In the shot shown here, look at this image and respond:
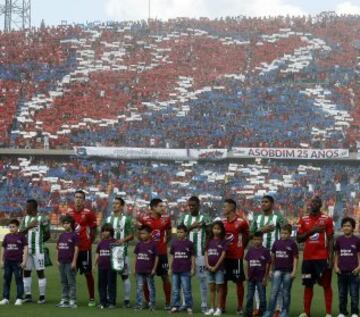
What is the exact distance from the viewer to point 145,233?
16.6 meters

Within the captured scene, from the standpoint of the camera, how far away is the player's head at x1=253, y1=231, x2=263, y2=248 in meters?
15.3

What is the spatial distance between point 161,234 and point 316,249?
2.97m

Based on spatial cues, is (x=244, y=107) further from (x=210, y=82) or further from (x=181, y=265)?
(x=181, y=265)

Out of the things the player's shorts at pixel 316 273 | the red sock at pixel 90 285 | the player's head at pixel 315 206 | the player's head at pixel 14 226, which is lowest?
the red sock at pixel 90 285

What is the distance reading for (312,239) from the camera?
15.4 meters

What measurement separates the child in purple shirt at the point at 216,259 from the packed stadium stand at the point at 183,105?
84.2 feet

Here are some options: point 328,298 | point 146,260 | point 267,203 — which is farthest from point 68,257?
point 328,298

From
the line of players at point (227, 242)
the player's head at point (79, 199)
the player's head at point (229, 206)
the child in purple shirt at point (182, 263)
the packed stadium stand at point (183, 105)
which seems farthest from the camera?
the packed stadium stand at point (183, 105)

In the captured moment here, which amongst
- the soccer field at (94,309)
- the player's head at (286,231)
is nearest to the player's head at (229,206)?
the player's head at (286,231)

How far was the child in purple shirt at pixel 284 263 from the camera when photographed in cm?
1505

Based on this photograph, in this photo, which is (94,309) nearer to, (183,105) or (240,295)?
(240,295)

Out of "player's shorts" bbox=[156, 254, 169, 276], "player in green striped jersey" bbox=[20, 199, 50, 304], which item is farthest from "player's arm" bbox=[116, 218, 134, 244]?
"player in green striped jersey" bbox=[20, 199, 50, 304]

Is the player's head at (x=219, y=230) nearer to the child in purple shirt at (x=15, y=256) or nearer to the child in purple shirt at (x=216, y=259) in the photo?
the child in purple shirt at (x=216, y=259)

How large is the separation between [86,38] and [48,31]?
105 inches
